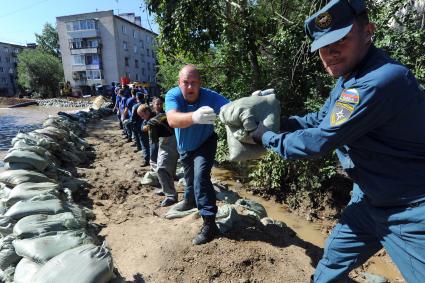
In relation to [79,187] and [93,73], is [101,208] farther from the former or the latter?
→ [93,73]

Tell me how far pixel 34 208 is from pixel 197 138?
171 cm

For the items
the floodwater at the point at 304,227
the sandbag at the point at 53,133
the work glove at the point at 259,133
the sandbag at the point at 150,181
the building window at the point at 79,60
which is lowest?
the floodwater at the point at 304,227

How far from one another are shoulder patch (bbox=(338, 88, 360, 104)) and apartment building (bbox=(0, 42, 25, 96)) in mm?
68055

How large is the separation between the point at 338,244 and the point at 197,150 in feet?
5.13

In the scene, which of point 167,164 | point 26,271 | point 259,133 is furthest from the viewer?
point 167,164

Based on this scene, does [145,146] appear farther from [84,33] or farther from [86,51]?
[84,33]

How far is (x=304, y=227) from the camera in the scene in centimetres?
526

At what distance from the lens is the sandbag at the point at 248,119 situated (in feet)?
7.95

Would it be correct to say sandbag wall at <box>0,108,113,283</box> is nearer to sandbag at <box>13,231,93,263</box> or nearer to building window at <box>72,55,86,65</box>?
sandbag at <box>13,231,93,263</box>

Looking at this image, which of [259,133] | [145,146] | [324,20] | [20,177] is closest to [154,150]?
[145,146]

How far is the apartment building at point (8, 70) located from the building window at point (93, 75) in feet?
78.6

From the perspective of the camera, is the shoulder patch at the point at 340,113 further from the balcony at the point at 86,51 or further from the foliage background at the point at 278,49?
the balcony at the point at 86,51

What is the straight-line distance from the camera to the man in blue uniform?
1.65 metres

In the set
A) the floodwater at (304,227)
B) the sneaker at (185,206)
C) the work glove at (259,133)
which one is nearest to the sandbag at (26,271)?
the sneaker at (185,206)
